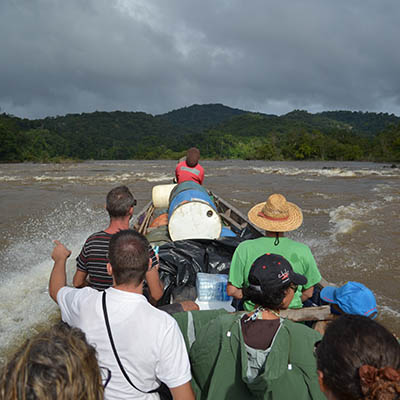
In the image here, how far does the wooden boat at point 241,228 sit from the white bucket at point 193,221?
2.52ft

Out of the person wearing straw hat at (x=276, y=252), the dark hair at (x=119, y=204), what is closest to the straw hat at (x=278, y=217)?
the person wearing straw hat at (x=276, y=252)

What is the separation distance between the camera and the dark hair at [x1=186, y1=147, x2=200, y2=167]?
6.16 metres

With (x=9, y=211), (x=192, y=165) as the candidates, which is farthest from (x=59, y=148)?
(x=192, y=165)

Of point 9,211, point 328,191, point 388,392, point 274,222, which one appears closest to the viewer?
point 388,392

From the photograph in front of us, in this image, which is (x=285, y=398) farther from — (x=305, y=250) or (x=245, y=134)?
(x=245, y=134)

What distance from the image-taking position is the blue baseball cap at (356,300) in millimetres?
2354

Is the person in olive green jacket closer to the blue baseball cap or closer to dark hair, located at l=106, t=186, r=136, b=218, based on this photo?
the blue baseball cap

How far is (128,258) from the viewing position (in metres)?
1.76

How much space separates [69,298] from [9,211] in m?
12.0

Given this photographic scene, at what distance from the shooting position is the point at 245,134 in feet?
351

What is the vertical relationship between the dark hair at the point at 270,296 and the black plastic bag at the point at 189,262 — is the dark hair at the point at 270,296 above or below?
above

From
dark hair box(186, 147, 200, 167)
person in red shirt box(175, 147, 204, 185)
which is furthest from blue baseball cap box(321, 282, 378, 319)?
person in red shirt box(175, 147, 204, 185)

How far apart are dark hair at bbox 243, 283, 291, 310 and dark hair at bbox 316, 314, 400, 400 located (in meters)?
0.67

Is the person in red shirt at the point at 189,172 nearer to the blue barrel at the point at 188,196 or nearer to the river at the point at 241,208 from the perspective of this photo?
the blue barrel at the point at 188,196
